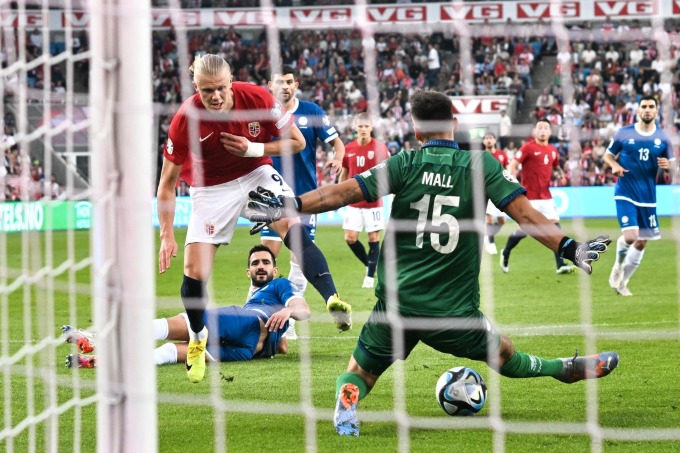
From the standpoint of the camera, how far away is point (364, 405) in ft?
18.5

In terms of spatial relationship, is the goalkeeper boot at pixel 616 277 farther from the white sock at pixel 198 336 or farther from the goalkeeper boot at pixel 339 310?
the white sock at pixel 198 336

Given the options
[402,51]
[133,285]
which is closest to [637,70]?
[402,51]

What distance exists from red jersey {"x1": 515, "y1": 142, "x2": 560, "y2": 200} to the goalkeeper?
28.6ft

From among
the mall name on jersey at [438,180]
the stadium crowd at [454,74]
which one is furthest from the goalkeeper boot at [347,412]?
the stadium crowd at [454,74]

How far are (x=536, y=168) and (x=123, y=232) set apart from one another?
1048cm

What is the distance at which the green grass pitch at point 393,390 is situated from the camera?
4.82 metres

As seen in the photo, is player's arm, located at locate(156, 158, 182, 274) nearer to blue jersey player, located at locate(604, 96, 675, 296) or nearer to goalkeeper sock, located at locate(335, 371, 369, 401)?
goalkeeper sock, located at locate(335, 371, 369, 401)

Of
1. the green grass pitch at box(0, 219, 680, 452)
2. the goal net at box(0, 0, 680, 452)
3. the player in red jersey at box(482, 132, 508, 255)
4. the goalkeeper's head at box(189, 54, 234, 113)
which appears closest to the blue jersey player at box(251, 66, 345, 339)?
the goal net at box(0, 0, 680, 452)

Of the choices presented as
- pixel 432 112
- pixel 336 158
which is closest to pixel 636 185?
pixel 336 158

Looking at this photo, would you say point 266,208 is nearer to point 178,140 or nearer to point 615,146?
point 178,140

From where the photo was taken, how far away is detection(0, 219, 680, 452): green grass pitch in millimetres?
4824

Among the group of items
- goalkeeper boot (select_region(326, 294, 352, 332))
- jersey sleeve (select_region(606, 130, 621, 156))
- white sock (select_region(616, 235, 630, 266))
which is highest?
jersey sleeve (select_region(606, 130, 621, 156))

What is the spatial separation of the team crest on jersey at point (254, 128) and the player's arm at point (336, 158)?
1.91 m

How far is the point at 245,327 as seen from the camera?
23.0 feet
